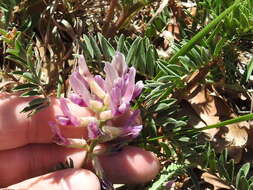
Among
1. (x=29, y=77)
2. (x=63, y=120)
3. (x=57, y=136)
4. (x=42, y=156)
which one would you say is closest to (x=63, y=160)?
(x=42, y=156)

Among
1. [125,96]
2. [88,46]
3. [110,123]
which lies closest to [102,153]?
[110,123]

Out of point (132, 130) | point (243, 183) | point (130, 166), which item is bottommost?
point (243, 183)

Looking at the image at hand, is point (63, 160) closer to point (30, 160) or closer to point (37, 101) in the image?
point (30, 160)

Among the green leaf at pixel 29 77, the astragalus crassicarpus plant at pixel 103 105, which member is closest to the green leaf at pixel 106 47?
the astragalus crassicarpus plant at pixel 103 105

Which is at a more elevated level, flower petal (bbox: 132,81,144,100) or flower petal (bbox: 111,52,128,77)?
flower petal (bbox: 111,52,128,77)

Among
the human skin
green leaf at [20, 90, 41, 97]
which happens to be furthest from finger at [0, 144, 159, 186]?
green leaf at [20, 90, 41, 97]

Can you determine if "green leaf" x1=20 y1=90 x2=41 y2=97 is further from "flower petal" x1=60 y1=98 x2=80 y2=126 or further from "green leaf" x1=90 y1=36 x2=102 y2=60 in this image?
"green leaf" x1=90 y1=36 x2=102 y2=60

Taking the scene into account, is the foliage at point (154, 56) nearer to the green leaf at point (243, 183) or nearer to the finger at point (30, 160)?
the green leaf at point (243, 183)
